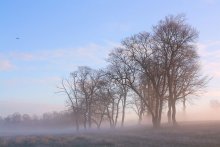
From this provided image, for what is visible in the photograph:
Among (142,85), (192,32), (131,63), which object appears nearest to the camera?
(192,32)

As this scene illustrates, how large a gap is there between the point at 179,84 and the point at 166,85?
2.09 metres

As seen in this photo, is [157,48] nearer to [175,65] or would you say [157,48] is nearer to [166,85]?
[175,65]

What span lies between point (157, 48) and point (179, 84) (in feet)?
26.0

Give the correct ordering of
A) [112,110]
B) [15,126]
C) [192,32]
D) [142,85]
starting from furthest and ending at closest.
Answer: [15,126] → [112,110] → [142,85] → [192,32]

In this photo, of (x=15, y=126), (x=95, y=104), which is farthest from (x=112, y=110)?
(x=15, y=126)

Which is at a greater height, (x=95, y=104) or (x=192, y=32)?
(x=192, y=32)

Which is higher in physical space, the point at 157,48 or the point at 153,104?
the point at 157,48

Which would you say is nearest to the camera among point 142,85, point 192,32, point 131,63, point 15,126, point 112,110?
point 192,32

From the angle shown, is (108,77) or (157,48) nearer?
(157,48)

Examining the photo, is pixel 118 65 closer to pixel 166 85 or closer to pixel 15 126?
pixel 166 85

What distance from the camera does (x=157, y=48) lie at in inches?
2115

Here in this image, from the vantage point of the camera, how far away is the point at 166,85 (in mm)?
58188

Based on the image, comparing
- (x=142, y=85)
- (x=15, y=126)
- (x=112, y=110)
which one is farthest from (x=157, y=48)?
(x=15, y=126)

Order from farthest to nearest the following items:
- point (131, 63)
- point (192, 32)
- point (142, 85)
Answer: point (142, 85) → point (131, 63) → point (192, 32)
